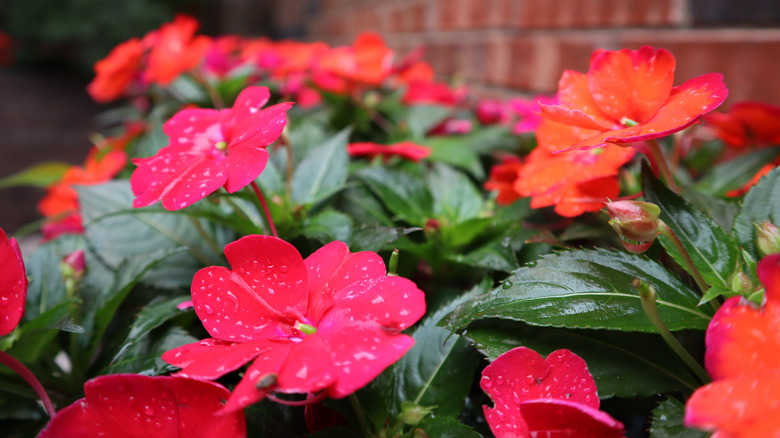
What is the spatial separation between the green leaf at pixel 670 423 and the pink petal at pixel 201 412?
26cm

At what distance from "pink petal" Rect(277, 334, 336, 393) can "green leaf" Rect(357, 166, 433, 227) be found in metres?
0.31

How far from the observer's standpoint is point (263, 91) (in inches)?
18.1

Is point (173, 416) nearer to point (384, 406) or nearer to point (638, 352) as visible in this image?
point (384, 406)

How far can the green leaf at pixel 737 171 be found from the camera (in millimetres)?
680

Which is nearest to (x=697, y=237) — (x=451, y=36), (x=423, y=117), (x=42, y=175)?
(x=423, y=117)

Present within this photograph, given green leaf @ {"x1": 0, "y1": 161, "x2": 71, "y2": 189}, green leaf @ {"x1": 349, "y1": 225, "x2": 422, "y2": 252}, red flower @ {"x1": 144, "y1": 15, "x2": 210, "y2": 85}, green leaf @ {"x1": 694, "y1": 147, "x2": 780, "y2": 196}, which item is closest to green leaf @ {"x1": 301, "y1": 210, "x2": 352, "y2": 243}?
green leaf @ {"x1": 349, "y1": 225, "x2": 422, "y2": 252}

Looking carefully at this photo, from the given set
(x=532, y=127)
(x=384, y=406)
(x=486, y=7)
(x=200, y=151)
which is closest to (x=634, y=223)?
(x=384, y=406)

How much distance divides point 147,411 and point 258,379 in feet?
0.33

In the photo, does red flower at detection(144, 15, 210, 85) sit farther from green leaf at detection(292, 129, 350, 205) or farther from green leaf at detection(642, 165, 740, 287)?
green leaf at detection(642, 165, 740, 287)

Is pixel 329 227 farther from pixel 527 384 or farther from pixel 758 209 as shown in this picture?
pixel 758 209

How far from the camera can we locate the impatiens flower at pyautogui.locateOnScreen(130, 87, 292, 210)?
0.39 m

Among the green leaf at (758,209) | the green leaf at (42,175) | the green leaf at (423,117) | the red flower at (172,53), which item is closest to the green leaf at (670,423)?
the green leaf at (758,209)

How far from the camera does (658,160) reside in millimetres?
429

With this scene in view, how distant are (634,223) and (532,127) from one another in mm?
554
